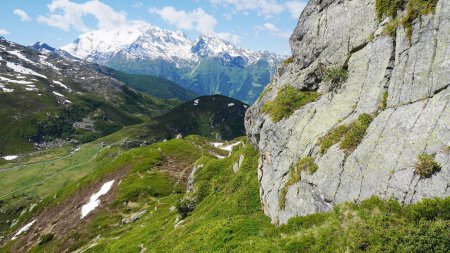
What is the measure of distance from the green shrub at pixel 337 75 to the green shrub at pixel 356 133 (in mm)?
6872

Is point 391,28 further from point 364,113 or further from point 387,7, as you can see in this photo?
point 364,113

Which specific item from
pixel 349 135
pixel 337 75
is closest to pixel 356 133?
pixel 349 135

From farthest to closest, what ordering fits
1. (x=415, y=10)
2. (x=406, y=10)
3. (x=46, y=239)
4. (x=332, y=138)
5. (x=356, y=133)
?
(x=46, y=239)
(x=332, y=138)
(x=406, y=10)
(x=415, y=10)
(x=356, y=133)

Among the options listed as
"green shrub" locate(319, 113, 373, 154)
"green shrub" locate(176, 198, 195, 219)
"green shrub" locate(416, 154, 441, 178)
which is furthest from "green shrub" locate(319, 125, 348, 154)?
"green shrub" locate(176, 198, 195, 219)

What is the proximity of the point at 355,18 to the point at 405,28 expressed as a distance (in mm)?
7911

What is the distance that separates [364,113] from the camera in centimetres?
2708

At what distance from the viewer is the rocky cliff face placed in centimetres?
2120

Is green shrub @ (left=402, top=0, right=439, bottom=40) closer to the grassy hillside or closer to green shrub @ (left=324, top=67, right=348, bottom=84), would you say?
green shrub @ (left=324, top=67, right=348, bottom=84)


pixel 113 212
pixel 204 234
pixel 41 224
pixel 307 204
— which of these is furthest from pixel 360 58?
pixel 41 224

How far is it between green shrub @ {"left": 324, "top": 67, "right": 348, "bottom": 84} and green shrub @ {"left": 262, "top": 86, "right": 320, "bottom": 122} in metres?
2.68

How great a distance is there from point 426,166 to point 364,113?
8052 mm

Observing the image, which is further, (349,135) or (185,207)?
(185,207)

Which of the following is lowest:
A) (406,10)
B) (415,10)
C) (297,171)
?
(297,171)

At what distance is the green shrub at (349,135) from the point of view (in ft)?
84.5
